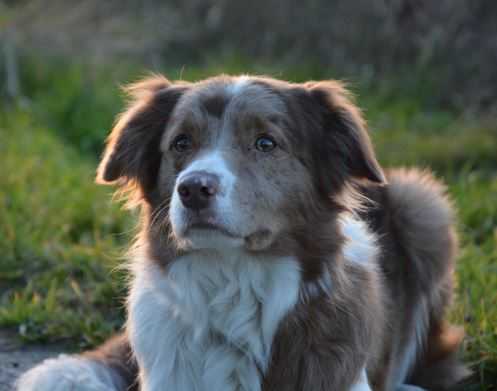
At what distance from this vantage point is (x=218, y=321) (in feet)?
11.6

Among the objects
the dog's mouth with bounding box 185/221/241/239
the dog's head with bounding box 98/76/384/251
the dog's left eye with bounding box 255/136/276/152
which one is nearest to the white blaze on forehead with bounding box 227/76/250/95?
the dog's head with bounding box 98/76/384/251

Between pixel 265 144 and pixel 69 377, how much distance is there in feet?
4.64

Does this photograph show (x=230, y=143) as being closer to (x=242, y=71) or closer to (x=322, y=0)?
(x=242, y=71)

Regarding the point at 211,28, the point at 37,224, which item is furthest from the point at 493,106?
the point at 37,224

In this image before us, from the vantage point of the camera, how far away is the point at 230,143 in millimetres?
3498

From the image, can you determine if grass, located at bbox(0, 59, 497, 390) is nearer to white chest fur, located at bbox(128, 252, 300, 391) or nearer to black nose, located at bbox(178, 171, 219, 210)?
white chest fur, located at bbox(128, 252, 300, 391)

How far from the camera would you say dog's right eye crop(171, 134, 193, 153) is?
360 centimetres

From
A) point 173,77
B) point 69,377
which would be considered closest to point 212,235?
point 69,377

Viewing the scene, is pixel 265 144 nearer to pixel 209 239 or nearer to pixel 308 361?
pixel 209 239

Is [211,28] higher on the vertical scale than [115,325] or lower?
higher

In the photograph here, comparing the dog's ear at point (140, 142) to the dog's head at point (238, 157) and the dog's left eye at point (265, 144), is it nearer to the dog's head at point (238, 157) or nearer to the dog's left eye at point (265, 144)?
the dog's head at point (238, 157)

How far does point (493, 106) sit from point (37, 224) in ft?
17.2

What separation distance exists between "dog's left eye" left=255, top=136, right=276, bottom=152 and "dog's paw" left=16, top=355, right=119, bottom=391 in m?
1.35

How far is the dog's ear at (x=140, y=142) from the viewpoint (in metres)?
3.83
